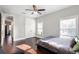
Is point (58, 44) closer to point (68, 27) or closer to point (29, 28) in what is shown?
point (68, 27)

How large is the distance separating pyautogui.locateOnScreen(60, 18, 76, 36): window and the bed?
9cm

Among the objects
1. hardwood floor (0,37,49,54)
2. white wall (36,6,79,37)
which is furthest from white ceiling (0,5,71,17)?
hardwood floor (0,37,49,54)

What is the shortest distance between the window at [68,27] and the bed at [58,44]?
0.30 feet

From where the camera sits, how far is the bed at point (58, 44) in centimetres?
156

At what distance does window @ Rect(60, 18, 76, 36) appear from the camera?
1553mm

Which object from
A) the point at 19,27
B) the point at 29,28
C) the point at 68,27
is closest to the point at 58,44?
the point at 68,27

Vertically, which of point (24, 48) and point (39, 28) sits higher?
point (39, 28)

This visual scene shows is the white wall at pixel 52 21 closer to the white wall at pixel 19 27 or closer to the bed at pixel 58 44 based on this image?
the bed at pixel 58 44

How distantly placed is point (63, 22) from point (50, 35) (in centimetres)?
34

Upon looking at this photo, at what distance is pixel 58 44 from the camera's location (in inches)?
63.2

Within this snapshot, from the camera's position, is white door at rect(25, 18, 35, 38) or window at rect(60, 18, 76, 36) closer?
window at rect(60, 18, 76, 36)

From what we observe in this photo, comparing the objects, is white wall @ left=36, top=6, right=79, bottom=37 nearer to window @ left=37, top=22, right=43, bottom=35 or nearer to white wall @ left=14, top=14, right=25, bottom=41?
window @ left=37, top=22, right=43, bottom=35

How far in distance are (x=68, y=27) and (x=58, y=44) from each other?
0.36m

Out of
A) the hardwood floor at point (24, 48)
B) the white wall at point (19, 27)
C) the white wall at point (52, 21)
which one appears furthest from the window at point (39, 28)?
the white wall at point (19, 27)
